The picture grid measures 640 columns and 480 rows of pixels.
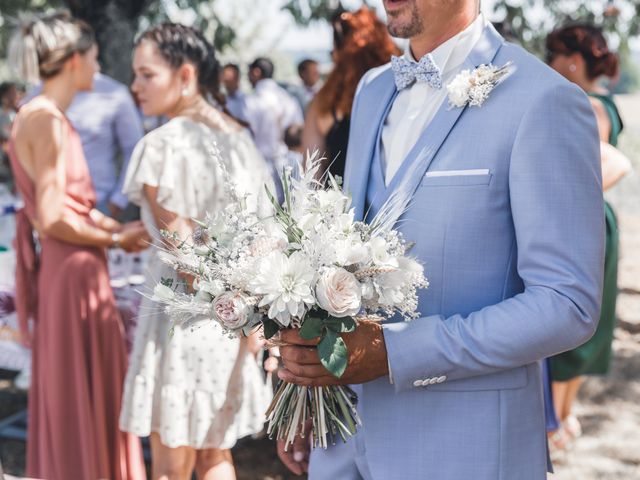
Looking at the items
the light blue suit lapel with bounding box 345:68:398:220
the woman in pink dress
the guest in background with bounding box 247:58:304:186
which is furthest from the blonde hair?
the guest in background with bounding box 247:58:304:186

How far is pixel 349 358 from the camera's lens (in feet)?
6.03

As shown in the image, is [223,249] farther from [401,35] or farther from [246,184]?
[246,184]

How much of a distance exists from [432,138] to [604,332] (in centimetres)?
368

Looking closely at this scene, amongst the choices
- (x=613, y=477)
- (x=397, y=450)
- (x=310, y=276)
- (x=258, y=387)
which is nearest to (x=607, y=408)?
(x=613, y=477)

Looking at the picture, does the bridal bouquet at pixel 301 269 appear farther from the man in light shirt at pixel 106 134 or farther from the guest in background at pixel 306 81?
the guest in background at pixel 306 81

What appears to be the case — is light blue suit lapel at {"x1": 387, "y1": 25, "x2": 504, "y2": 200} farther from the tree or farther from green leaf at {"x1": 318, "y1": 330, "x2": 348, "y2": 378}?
the tree

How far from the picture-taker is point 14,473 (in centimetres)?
489

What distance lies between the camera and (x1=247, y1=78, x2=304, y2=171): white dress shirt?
9.63 meters

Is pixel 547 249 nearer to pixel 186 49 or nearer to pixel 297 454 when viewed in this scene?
pixel 297 454

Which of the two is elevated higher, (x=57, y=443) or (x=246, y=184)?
(x=246, y=184)

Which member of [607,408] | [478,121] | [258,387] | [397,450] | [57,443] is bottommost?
[607,408]

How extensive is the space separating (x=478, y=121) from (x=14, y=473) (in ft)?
13.2

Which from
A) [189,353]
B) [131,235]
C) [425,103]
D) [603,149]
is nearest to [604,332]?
[603,149]

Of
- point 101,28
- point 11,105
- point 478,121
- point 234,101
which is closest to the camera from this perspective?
point 478,121
